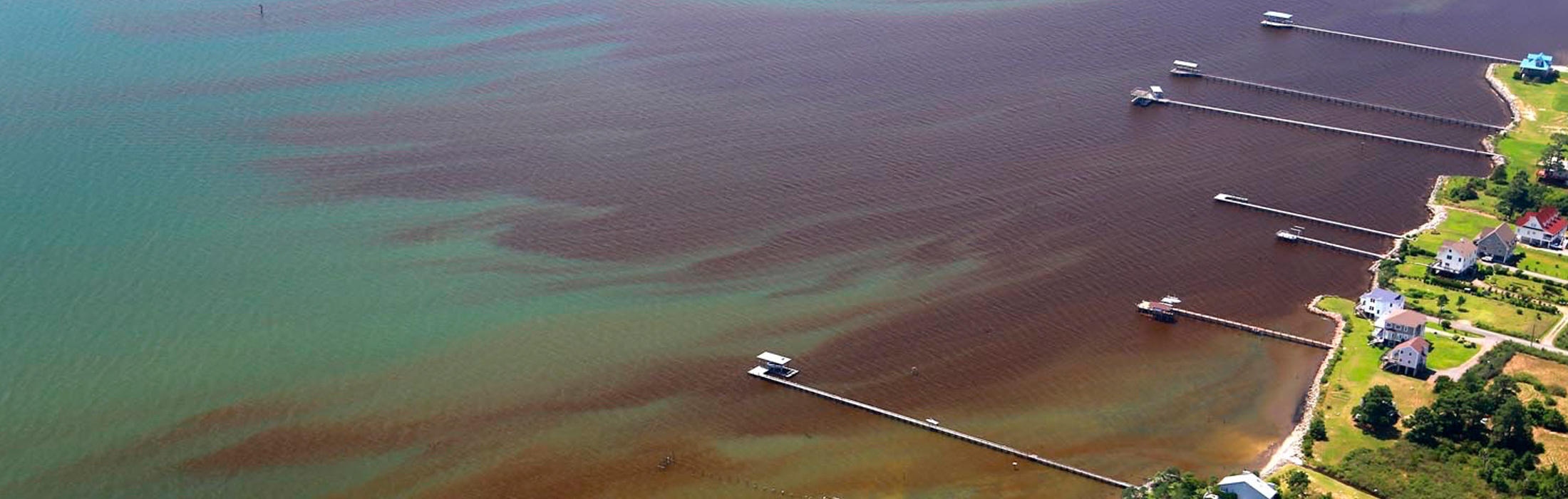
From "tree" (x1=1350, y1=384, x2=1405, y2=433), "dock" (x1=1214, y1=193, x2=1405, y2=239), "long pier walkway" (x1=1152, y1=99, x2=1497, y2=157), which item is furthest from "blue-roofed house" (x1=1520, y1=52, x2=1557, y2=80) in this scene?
"tree" (x1=1350, y1=384, x2=1405, y2=433)

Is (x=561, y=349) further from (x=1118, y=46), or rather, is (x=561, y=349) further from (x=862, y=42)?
(x=1118, y=46)

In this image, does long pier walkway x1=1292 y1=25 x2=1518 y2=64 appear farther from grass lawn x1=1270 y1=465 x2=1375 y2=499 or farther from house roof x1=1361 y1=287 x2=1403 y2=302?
grass lawn x1=1270 y1=465 x2=1375 y2=499

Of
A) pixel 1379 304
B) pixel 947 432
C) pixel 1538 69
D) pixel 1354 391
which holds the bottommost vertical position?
pixel 947 432

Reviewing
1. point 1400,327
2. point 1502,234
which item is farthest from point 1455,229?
point 1400,327

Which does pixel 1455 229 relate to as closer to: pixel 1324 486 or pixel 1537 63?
pixel 1324 486

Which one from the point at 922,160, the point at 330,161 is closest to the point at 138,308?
the point at 330,161

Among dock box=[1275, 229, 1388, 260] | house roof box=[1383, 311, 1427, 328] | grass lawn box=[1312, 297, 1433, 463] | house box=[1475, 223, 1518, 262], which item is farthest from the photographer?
dock box=[1275, 229, 1388, 260]

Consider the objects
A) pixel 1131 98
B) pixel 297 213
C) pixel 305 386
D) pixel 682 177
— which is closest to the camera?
pixel 305 386
